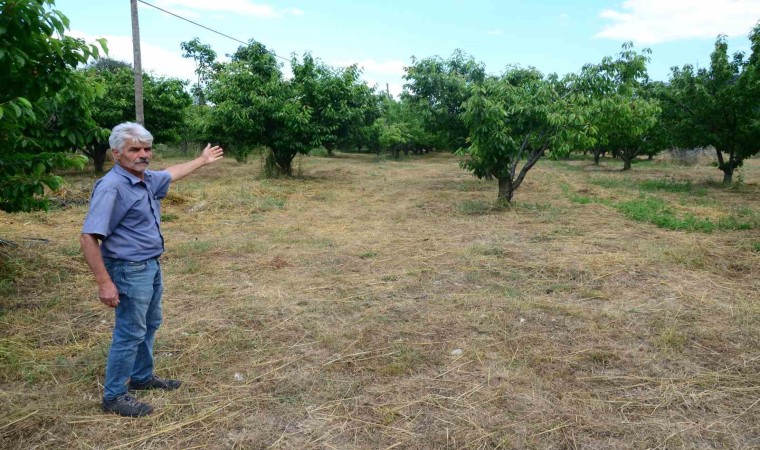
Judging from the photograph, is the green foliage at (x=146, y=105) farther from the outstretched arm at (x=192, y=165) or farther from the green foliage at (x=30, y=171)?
the outstretched arm at (x=192, y=165)

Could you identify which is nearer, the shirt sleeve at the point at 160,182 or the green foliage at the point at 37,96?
the shirt sleeve at the point at 160,182

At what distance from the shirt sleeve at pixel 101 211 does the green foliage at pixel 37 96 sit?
105 cm

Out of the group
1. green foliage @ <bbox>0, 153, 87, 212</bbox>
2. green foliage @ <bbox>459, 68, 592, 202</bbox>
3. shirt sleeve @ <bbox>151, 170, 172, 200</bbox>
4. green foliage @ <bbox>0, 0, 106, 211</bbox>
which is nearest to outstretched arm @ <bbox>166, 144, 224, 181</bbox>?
shirt sleeve @ <bbox>151, 170, 172, 200</bbox>

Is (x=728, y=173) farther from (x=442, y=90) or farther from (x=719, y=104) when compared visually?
(x=442, y=90)

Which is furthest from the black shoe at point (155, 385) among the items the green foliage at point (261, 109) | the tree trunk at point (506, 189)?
the green foliage at point (261, 109)

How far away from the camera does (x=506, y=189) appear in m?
11.1

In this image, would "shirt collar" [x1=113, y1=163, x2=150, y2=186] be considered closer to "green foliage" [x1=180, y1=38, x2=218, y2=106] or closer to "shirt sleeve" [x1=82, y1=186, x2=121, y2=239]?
"shirt sleeve" [x1=82, y1=186, x2=121, y2=239]

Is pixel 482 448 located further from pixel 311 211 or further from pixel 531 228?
pixel 311 211

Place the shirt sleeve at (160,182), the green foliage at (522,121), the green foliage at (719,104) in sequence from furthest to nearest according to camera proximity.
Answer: the green foliage at (719,104) < the green foliage at (522,121) < the shirt sleeve at (160,182)

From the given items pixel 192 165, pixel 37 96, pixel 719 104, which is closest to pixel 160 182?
pixel 192 165

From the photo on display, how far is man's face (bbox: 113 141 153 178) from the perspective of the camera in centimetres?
276

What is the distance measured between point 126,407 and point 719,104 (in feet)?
53.9

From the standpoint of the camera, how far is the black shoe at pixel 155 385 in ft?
10.8

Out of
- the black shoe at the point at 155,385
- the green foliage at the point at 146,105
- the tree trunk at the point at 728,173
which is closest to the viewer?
the black shoe at the point at 155,385
